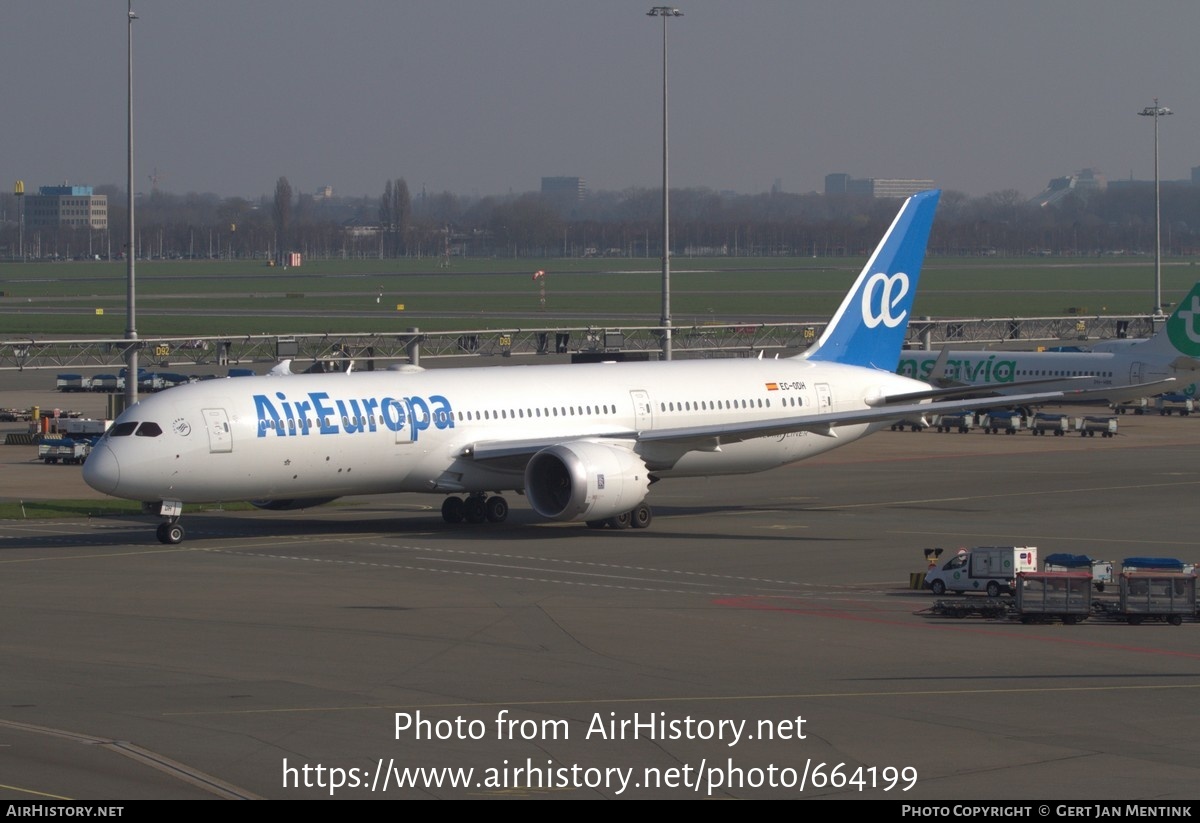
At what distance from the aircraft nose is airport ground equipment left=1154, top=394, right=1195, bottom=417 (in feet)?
200

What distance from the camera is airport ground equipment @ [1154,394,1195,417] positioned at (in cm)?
8669

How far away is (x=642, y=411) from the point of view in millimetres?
48344

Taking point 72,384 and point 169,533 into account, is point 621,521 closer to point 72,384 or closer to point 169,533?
point 169,533

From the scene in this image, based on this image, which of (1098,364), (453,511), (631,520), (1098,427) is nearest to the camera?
(631,520)

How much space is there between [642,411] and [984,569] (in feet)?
50.5

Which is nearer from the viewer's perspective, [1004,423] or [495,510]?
[495,510]

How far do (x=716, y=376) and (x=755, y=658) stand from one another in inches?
925

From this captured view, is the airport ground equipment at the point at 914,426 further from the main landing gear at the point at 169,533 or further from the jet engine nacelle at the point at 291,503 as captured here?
the main landing gear at the point at 169,533

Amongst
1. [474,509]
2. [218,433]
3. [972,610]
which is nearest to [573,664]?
[972,610]

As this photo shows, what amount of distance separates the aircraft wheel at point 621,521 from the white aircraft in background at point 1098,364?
33645mm

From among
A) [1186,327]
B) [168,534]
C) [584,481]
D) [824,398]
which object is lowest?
[168,534]

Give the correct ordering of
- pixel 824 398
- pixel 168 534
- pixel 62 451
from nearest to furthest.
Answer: pixel 168 534 < pixel 824 398 < pixel 62 451

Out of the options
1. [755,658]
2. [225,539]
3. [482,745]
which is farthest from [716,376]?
[482,745]

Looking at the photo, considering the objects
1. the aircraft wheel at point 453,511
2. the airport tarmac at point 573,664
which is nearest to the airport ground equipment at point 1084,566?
the airport tarmac at point 573,664
